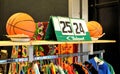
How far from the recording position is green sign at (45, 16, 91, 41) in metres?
1.81

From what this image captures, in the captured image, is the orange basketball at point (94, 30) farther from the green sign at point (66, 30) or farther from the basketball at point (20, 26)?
the basketball at point (20, 26)

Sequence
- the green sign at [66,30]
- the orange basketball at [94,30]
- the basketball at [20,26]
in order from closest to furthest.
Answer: the basketball at [20,26], the green sign at [66,30], the orange basketball at [94,30]

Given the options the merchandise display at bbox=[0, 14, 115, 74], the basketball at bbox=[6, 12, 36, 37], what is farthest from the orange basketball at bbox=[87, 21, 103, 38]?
the basketball at bbox=[6, 12, 36, 37]

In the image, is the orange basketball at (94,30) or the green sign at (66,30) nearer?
the green sign at (66,30)

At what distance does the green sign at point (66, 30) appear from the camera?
1810 mm

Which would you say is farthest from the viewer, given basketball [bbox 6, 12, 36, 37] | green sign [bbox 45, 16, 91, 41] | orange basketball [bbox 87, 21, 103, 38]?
orange basketball [bbox 87, 21, 103, 38]

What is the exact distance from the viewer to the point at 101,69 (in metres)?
2.27

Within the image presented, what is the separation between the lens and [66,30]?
1.89m

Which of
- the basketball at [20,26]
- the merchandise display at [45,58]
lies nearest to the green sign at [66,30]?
the merchandise display at [45,58]

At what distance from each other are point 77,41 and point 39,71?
1.45ft

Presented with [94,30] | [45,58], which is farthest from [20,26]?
[94,30]

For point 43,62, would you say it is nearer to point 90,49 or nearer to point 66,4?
point 90,49

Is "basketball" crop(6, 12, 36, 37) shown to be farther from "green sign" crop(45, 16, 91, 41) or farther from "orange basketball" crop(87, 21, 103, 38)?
"orange basketball" crop(87, 21, 103, 38)

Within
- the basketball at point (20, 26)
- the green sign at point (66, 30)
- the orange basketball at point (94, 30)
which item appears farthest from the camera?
the orange basketball at point (94, 30)
